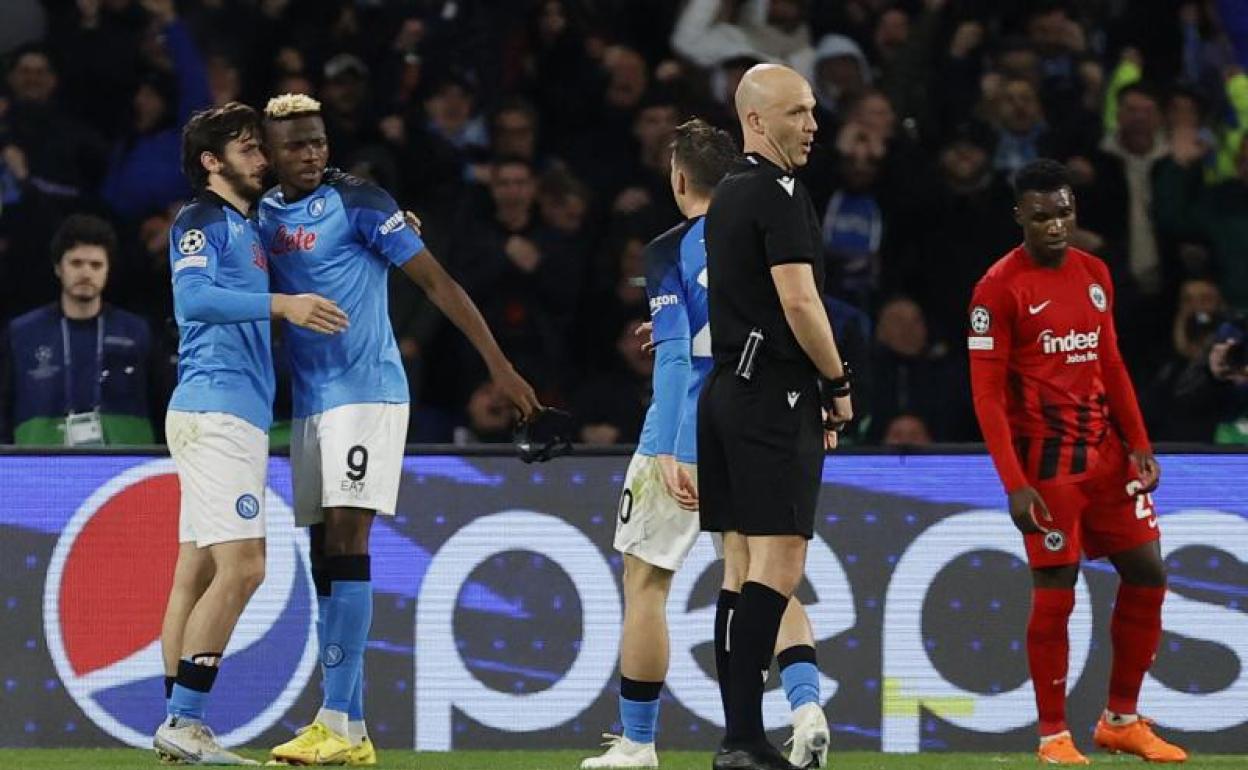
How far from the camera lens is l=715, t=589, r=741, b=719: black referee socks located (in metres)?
7.34

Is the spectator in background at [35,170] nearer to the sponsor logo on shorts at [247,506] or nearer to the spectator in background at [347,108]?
the spectator in background at [347,108]

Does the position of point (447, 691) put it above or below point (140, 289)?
below

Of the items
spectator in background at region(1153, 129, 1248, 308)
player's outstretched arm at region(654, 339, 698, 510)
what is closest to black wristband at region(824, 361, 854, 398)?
player's outstretched arm at region(654, 339, 698, 510)

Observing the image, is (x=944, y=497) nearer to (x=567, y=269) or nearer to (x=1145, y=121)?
(x=567, y=269)

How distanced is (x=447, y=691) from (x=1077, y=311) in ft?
9.50

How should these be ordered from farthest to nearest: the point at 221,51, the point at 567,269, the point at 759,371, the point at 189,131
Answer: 1. the point at 221,51
2. the point at 567,269
3. the point at 189,131
4. the point at 759,371

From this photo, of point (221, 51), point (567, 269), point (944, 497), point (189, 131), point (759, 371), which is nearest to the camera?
point (759, 371)

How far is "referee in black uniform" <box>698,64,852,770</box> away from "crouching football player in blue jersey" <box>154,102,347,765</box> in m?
1.63

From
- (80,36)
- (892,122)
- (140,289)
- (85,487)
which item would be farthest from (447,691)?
(80,36)

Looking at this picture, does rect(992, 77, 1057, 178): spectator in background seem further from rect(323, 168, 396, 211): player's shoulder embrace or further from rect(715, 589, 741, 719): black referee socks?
rect(715, 589, 741, 719): black referee socks

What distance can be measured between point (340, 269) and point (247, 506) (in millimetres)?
870

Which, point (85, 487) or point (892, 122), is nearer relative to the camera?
point (85, 487)

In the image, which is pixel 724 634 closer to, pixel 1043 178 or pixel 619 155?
pixel 1043 178

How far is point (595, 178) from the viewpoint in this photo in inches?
536
